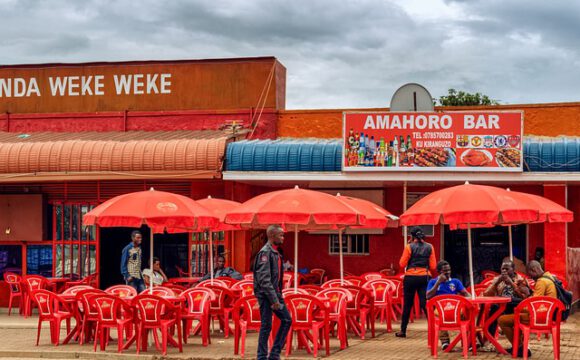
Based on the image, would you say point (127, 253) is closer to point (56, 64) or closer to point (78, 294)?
point (78, 294)

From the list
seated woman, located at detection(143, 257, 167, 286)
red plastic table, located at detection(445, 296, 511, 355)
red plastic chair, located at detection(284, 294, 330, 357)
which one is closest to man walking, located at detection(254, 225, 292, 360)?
red plastic chair, located at detection(284, 294, 330, 357)

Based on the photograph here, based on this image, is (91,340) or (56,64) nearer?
(91,340)

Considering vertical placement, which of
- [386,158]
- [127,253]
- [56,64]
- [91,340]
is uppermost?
[56,64]

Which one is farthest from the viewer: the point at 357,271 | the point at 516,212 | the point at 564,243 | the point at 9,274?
the point at 357,271

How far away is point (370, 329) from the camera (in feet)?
56.4

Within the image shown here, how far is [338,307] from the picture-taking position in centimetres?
1478

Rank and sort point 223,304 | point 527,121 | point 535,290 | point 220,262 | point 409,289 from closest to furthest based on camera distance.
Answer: point 535,290 → point 409,289 → point 223,304 → point 220,262 → point 527,121

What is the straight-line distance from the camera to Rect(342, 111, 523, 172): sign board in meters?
20.4

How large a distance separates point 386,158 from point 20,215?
28.1 ft

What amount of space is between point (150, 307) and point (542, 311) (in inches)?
214

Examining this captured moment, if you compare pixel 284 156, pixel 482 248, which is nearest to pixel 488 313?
pixel 284 156

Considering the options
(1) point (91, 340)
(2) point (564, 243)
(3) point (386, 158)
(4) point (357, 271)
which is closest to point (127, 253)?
(1) point (91, 340)

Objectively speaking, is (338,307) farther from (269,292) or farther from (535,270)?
(535,270)

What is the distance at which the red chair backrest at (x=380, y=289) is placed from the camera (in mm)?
17562
